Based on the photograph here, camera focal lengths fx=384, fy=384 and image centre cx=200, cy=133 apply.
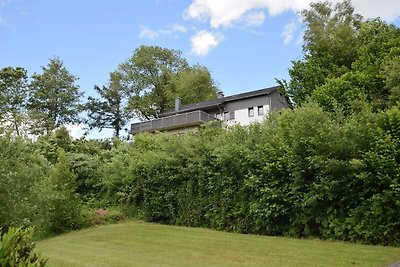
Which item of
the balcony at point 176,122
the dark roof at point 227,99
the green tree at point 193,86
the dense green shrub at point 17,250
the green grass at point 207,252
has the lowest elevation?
the green grass at point 207,252

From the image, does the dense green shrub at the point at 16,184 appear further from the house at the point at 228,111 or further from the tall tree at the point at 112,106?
the tall tree at the point at 112,106

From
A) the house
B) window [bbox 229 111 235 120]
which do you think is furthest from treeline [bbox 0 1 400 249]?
window [bbox 229 111 235 120]

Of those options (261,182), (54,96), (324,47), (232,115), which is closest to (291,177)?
(261,182)

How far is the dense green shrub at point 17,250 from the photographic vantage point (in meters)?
2.36

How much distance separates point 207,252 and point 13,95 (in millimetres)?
33068

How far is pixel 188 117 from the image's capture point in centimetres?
3503

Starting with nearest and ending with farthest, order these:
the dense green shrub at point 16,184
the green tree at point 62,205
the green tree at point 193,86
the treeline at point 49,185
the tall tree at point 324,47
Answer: the dense green shrub at point 16,184 < the treeline at point 49,185 < the green tree at point 62,205 < the tall tree at point 324,47 < the green tree at point 193,86

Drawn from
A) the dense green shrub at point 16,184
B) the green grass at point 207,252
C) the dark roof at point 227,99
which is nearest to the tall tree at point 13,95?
the dark roof at point 227,99

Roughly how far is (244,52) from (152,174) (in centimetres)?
693

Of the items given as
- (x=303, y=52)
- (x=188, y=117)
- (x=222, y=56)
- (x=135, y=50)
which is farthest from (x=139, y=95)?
(x=222, y=56)

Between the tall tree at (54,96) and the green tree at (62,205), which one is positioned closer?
the green tree at (62,205)

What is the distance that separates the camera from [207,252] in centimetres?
958

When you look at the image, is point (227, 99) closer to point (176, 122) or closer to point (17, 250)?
point (176, 122)

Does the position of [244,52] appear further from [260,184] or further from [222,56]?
[260,184]
